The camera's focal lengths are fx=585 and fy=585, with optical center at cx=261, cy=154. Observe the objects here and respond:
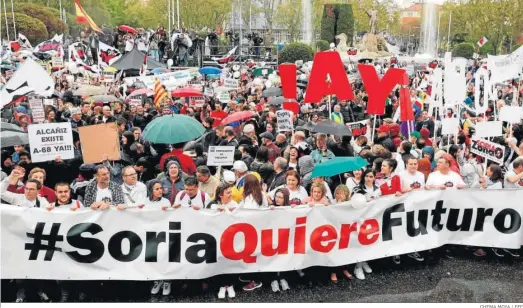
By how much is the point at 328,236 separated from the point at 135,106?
9009 mm

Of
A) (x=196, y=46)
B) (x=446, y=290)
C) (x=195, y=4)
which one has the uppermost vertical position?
(x=195, y=4)

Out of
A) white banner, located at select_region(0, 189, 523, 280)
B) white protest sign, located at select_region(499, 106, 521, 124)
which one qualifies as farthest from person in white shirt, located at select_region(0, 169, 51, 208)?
white protest sign, located at select_region(499, 106, 521, 124)

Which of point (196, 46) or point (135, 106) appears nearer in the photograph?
point (135, 106)

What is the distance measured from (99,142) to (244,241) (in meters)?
2.40

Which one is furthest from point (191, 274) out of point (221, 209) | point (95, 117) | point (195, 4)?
point (195, 4)

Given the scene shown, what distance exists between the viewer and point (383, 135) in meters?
10.9

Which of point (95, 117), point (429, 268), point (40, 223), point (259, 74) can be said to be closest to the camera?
point (40, 223)

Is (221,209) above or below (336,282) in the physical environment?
above

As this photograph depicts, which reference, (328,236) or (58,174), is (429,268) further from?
(58,174)

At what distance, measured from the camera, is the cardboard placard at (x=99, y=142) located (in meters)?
7.39

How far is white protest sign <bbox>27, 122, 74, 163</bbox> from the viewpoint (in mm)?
7336

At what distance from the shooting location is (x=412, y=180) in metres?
7.67

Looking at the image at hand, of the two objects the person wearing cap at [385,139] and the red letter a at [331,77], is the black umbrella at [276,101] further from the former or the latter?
the red letter a at [331,77]

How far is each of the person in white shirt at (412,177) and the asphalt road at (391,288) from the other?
1017 millimetres
